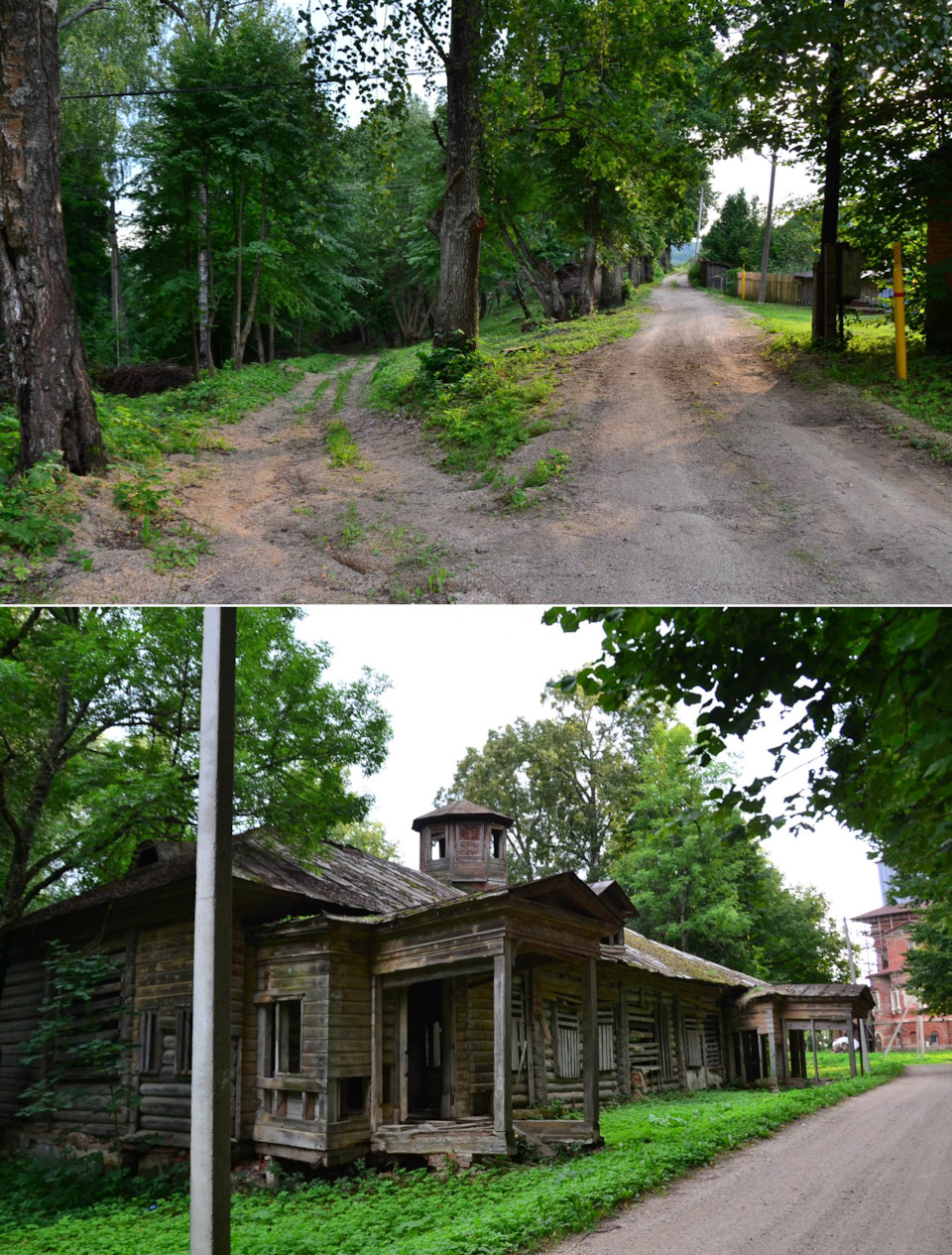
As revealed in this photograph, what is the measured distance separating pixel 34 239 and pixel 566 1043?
15.2 m

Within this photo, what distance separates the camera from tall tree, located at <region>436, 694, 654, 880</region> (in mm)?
35844

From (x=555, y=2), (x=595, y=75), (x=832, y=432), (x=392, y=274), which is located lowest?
(x=832, y=432)

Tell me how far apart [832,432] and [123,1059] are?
12.4m

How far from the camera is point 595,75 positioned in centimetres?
1702

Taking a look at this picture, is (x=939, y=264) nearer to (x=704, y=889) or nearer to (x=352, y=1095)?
(x=352, y=1095)

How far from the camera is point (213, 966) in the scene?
225 inches

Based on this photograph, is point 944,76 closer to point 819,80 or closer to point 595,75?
point 819,80

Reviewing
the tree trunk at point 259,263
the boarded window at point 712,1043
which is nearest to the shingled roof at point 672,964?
the boarded window at point 712,1043

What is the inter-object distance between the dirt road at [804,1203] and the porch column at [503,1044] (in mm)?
1877

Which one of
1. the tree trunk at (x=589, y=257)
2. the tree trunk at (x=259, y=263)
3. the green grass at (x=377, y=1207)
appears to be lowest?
the green grass at (x=377, y=1207)

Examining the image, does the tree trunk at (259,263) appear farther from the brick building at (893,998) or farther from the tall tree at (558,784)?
the brick building at (893,998)

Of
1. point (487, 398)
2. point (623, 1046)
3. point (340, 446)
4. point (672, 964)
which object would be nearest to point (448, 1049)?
point (623, 1046)

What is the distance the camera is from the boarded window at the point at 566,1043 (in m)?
16.4

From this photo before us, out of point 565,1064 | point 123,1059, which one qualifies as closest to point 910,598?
point 123,1059
